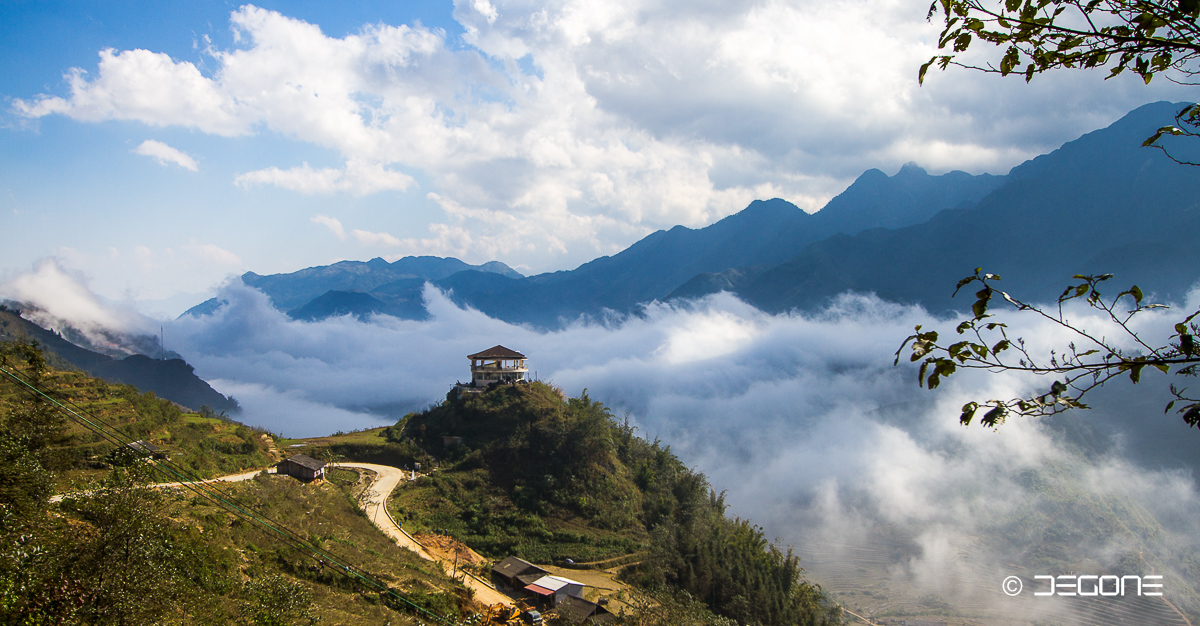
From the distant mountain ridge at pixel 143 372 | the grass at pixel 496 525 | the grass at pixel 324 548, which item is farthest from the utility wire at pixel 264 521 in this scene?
the distant mountain ridge at pixel 143 372

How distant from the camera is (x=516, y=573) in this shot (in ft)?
87.5

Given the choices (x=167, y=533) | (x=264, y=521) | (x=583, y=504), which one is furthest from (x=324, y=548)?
(x=583, y=504)

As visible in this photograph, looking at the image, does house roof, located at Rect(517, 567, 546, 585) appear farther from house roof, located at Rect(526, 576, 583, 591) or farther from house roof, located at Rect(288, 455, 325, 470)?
house roof, located at Rect(288, 455, 325, 470)

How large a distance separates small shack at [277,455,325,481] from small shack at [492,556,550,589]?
13.4 metres

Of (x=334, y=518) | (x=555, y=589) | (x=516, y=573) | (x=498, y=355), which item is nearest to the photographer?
(x=555, y=589)

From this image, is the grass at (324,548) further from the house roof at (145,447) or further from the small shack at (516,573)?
the house roof at (145,447)

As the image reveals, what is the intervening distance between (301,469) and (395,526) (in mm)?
7236

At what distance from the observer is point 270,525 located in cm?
2086

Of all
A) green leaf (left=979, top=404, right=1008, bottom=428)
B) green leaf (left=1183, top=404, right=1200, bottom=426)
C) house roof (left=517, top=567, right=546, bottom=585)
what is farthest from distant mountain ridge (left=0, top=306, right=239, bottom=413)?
green leaf (left=1183, top=404, right=1200, bottom=426)

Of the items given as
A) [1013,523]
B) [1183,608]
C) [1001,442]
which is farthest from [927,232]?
[1183,608]

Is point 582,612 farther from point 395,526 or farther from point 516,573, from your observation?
point 395,526

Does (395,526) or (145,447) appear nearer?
(145,447)

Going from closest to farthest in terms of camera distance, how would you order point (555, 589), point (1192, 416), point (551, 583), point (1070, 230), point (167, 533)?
point (1192, 416) < point (167, 533) < point (555, 589) < point (551, 583) < point (1070, 230)

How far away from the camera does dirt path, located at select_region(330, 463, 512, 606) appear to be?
→ 24.4m
